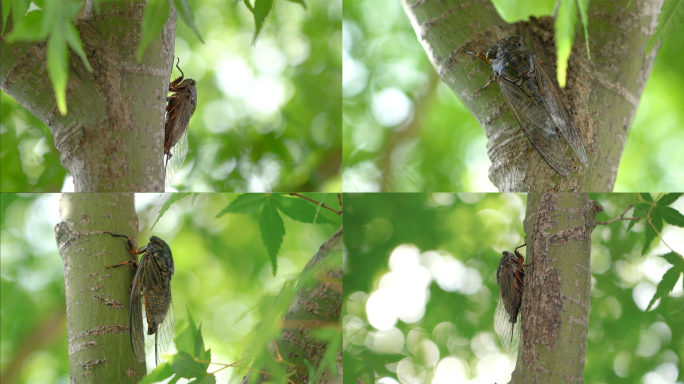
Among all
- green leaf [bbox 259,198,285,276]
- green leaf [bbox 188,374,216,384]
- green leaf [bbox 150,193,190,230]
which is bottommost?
green leaf [bbox 188,374,216,384]

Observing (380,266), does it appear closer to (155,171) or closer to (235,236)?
(235,236)

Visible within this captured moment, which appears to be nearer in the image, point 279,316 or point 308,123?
point 279,316

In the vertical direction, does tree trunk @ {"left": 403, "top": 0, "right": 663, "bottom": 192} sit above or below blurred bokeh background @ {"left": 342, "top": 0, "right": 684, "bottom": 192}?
below

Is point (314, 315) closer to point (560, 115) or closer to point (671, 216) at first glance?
point (560, 115)

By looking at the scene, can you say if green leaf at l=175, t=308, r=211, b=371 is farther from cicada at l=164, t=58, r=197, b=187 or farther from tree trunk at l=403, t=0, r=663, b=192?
tree trunk at l=403, t=0, r=663, b=192

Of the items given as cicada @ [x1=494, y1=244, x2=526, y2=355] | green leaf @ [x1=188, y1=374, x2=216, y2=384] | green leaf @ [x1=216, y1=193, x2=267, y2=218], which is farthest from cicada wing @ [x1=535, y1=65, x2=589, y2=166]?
green leaf @ [x1=188, y1=374, x2=216, y2=384]

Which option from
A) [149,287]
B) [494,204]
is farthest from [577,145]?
[149,287]
